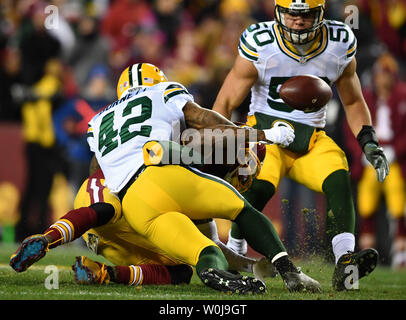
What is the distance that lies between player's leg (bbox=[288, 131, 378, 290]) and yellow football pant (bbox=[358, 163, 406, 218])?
3141 millimetres

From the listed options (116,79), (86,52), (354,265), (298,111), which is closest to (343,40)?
(298,111)

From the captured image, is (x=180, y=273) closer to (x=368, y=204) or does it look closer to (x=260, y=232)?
(x=260, y=232)

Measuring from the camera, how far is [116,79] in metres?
8.99

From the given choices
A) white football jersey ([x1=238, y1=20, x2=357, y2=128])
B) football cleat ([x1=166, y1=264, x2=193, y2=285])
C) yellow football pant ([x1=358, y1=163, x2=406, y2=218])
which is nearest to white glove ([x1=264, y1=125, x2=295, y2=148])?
white football jersey ([x1=238, y1=20, x2=357, y2=128])

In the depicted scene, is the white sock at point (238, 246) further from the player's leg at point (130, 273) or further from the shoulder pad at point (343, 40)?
the shoulder pad at point (343, 40)

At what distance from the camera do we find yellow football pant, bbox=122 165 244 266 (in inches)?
172

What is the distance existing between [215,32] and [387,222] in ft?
10.7

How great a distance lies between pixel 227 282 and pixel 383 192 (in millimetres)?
4632

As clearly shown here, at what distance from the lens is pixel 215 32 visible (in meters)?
9.93

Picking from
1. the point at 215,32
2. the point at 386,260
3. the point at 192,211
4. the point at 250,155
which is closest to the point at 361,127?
the point at 250,155

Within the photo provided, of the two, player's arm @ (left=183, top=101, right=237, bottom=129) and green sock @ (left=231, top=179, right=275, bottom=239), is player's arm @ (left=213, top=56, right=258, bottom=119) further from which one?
player's arm @ (left=183, top=101, right=237, bottom=129)

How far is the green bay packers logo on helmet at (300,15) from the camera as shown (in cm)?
507

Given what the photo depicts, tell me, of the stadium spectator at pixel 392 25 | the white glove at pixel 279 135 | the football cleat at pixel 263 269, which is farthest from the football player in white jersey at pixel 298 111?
the stadium spectator at pixel 392 25

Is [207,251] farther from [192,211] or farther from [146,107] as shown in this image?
[146,107]
